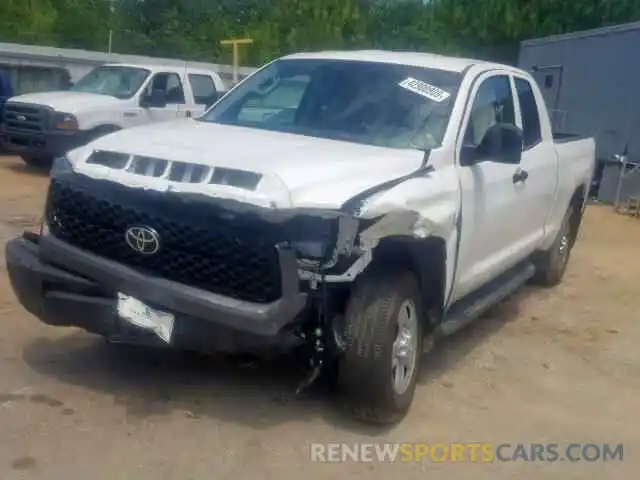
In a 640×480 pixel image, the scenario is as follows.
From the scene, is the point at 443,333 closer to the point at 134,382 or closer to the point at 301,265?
the point at 301,265

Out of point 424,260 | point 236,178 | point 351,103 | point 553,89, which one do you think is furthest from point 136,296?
point 553,89

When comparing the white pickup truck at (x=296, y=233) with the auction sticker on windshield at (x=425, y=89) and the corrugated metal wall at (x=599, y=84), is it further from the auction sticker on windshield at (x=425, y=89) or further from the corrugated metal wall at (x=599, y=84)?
the corrugated metal wall at (x=599, y=84)

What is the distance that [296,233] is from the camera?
4293 millimetres

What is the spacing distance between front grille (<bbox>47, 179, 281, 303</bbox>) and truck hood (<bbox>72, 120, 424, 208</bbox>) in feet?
0.38

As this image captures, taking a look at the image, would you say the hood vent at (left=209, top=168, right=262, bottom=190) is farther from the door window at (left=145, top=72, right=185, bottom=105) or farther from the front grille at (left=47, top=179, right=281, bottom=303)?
the door window at (left=145, top=72, right=185, bottom=105)

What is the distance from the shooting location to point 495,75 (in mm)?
6418

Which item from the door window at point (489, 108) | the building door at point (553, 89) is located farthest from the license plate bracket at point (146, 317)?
the building door at point (553, 89)

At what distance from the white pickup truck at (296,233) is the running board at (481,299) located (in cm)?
2

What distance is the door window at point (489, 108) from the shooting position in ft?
19.0

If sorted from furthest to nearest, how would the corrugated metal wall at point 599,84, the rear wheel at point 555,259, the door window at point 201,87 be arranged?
1. the corrugated metal wall at point 599,84
2. the door window at point 201,87
3. the rear wheel at point 555,259

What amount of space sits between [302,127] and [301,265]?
1.57m

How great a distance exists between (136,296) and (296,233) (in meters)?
0.85

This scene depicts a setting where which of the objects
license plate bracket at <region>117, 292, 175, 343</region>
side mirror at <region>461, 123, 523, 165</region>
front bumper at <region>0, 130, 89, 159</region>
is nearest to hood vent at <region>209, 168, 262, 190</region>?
license plate bracket at <region>117, 292, 175, 343</region>

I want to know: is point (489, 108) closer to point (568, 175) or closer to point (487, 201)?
point (487, 201)
